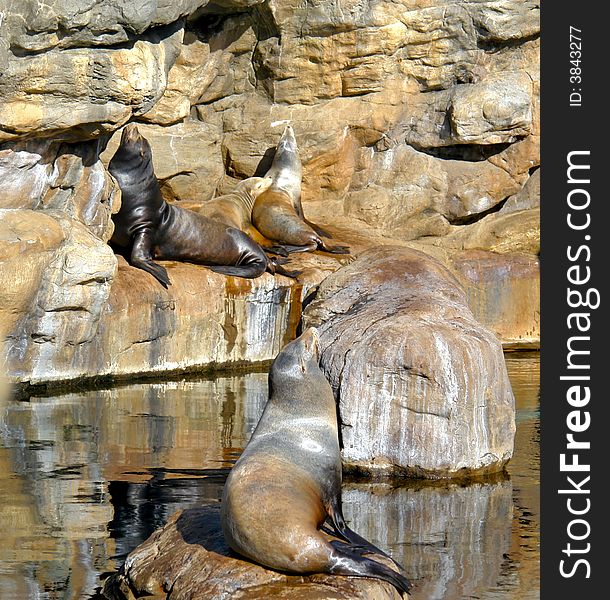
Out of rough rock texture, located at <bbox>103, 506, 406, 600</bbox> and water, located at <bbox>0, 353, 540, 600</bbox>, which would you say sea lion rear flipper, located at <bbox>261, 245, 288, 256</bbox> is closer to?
water, located at <bbox>0, 353, 540, 600</bbox>

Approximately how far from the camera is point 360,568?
16.8 feet

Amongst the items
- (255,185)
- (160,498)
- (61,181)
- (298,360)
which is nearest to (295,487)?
(298,360)

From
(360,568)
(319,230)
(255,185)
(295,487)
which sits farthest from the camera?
(255,185)

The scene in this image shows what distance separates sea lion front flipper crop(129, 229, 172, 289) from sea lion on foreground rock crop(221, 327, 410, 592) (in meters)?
5.57

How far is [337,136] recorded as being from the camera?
14953 mm

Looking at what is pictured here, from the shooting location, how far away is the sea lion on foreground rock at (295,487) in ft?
16.7

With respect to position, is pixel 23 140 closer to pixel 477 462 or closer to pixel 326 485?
pixel 477 462

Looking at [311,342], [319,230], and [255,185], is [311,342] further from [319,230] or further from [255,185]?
[255,185]

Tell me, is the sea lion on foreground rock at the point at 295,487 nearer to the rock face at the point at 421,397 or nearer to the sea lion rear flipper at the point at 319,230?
the rock face at the point at 421,397

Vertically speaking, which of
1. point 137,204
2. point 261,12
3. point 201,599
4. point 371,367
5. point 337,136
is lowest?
point 201,599

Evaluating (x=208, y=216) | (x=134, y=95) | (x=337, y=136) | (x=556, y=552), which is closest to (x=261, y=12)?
(x=337, y=136)

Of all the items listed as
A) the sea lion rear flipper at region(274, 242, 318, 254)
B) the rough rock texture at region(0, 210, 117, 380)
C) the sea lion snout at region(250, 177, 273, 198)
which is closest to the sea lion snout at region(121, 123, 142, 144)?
the rough rock texture at region(0, 210, 117, 380)

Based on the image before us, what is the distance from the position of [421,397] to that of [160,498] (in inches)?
67.0

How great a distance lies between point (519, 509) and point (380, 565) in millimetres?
2250
